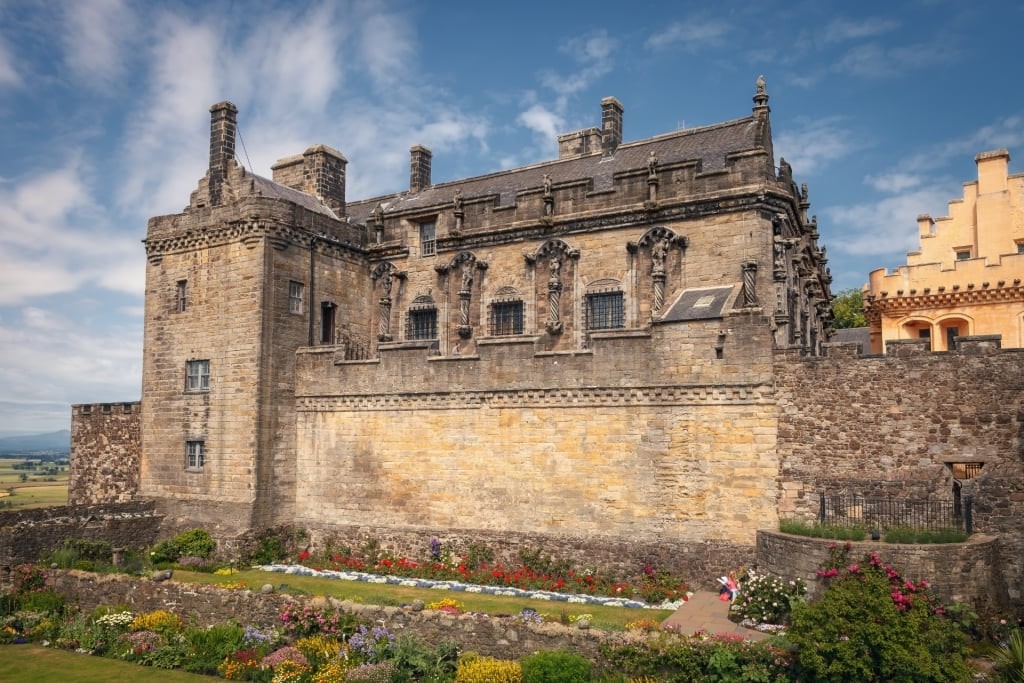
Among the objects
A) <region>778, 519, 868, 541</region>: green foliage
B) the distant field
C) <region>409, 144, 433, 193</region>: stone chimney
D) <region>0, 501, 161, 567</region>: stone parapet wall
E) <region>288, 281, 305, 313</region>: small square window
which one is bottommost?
the distant field

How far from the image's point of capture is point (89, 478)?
3038 centimetres

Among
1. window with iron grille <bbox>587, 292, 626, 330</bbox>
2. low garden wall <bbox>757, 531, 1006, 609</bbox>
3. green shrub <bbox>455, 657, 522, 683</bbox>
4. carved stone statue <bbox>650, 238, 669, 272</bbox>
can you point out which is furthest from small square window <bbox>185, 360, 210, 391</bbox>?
low garden wall <bbox>757, 531, 1006, 609</bbox>

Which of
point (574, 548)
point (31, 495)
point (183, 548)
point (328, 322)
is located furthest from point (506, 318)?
point (31, 495)

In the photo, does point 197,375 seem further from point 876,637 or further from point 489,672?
point 876,637

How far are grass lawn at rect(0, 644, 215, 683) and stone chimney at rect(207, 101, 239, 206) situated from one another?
1601 cm

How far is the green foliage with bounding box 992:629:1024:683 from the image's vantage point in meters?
13.6

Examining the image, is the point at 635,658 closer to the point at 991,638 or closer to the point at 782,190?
the point at 991,638

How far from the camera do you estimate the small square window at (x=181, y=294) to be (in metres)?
28.2

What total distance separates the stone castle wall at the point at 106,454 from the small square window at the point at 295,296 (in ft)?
26.0

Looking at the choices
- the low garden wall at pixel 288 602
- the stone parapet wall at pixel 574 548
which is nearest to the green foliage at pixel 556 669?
the low garden wall at pixel 288 602

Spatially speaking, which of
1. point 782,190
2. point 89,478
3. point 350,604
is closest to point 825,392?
point 782,190

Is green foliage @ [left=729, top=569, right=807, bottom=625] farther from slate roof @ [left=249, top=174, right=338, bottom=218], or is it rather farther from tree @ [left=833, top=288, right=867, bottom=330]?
tree @ [left=833, top=288, right=867, bottom=330]

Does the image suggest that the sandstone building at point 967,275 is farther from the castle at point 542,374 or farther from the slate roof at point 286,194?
the slate roof at point 286,194

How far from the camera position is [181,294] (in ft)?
93.1
